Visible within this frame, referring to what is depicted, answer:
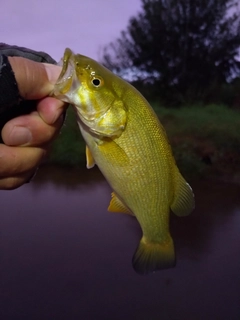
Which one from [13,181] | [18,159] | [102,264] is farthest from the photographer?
[102,264]

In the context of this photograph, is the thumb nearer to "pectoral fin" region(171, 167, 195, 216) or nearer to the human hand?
the human hand

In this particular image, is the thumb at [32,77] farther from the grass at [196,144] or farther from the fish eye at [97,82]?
the grass at [196,144]

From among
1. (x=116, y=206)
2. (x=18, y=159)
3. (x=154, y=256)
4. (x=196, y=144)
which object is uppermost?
(x=18, y=159)

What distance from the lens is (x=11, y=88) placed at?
1.47 m

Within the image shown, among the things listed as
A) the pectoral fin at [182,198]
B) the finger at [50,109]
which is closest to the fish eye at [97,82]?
the finger at [50,109]

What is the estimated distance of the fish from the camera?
5.00 feet

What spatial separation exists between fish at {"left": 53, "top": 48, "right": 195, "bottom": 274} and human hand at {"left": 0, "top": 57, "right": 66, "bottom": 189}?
0.25ft

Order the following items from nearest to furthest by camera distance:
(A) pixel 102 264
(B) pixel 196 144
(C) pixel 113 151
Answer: (C) pixel 113 151 → (A) pixel 102 264 → (B) pixel 196 144

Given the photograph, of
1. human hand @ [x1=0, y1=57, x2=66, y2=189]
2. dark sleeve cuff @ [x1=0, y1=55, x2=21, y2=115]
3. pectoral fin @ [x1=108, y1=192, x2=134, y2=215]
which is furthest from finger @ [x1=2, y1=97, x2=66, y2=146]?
pectoral fin @ [x1=108, y1=192, x2=134, y2=215]

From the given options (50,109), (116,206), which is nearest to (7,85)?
(50,109)

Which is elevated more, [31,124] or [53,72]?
[53,72]

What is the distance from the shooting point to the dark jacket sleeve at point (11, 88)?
1453 millimetres

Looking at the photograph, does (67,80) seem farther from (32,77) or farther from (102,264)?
(102,264)

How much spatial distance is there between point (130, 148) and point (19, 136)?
413mm
